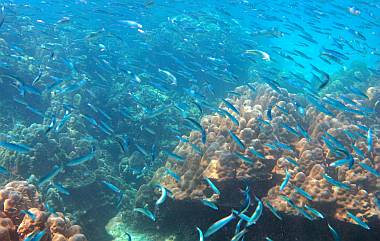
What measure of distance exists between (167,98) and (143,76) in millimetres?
2015

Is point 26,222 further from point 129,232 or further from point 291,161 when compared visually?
point 291,161

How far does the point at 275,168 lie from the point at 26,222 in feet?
18.1

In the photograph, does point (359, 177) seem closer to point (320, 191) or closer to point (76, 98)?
point (320, 191)

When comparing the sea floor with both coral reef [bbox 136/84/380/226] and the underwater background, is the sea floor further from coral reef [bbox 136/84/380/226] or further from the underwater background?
coral reef [bbox 136/84/380/226]

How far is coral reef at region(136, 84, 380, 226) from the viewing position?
21.4 feet

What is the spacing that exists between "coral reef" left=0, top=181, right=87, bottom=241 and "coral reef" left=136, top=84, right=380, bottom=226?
2802 mm

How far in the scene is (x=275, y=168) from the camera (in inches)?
295

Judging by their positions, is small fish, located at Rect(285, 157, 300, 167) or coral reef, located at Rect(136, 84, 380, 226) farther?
small fish, located at Rect(285, 157, 300, 167)

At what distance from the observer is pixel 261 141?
805 cm

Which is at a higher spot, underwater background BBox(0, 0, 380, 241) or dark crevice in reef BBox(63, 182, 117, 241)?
underwater background BBox(0, 0, 380, 241)

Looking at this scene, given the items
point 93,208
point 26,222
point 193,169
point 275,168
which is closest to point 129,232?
point 93,208

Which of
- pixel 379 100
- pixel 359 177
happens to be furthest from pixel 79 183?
pixel 379 100

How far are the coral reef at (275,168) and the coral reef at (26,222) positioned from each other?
280cm

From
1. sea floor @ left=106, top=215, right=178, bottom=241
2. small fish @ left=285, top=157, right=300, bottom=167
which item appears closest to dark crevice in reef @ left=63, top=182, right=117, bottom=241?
sea floor @ left=106, top=215, right=178, bottom=241
